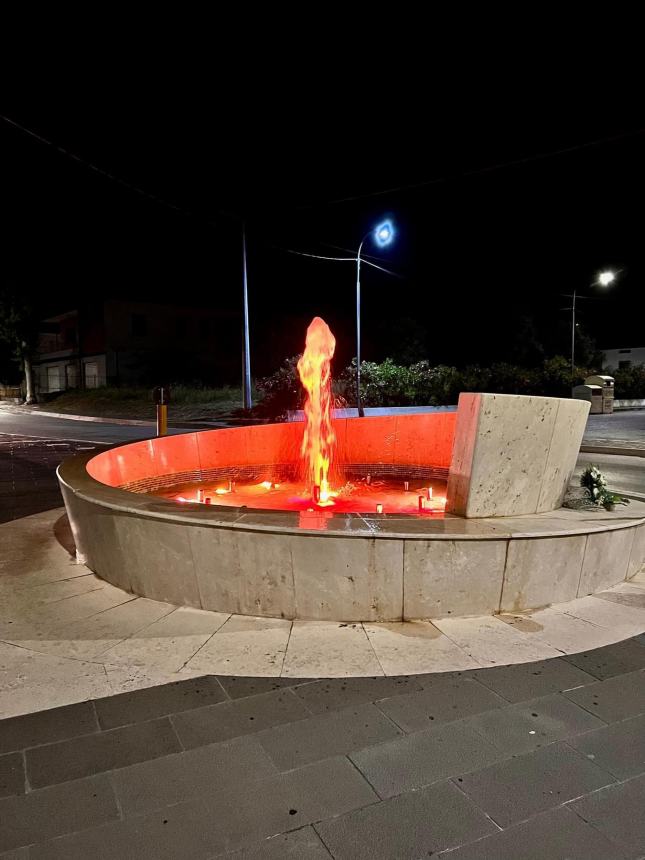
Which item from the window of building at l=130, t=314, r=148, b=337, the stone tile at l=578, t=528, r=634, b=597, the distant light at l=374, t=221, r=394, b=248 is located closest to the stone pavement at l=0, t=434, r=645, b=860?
the stone tile at l=578, t=528, r=634, b=597

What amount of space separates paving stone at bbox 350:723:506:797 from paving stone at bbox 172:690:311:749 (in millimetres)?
502

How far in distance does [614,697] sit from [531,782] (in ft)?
3.25

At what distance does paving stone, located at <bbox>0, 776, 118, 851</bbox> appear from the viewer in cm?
224

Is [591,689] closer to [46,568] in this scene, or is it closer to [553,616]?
A: [553,616]

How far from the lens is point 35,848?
216cm

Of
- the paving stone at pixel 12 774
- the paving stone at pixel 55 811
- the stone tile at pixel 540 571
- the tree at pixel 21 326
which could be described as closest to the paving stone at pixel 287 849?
the paving stone at pixel 55 811

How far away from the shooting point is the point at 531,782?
2539mm

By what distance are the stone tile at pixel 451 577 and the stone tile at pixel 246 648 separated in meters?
0.96

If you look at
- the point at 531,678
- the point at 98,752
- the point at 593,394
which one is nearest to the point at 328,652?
the point at 531,678

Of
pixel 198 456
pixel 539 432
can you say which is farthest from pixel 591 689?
pixel 198 456

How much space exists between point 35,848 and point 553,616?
354 centimetres

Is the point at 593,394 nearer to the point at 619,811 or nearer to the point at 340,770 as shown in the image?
the point at 619,811

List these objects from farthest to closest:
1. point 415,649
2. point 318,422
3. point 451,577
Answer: point 318,422 → point 451,577 → point 415,649

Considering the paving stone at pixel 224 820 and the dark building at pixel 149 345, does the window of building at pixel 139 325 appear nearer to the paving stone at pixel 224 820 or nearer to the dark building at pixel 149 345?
the dark building at pixel 149 345
